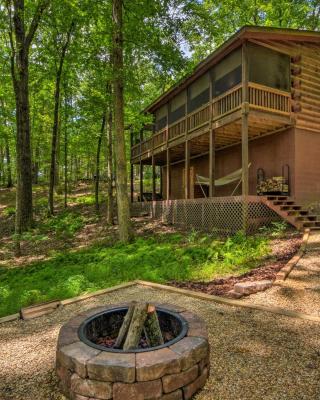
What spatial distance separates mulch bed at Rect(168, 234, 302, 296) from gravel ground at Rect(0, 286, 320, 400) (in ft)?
3.39

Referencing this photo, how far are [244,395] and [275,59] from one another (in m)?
11.9

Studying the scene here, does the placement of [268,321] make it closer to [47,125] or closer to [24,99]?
[24,99]

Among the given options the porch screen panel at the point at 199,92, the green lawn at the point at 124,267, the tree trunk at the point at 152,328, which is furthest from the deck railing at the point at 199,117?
the tree trunk at the point at 152,328

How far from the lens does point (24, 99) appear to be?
13.6 metres

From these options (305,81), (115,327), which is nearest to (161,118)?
(305,81)

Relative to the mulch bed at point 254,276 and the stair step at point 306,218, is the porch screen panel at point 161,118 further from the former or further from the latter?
the mulch bed at point 254,276

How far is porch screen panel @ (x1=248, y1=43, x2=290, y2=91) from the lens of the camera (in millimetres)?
11352

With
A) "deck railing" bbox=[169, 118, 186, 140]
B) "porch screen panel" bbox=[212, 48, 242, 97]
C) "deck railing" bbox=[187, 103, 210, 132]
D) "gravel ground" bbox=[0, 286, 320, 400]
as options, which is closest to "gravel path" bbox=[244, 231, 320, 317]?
"gravel ground" bbox=[0, 286, 320, 400]

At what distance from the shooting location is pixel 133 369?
242 centimetres

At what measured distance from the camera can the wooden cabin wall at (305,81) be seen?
38.3 feet

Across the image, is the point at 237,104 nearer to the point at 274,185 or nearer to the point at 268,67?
the point at 268,67

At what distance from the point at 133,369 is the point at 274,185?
10.7 m

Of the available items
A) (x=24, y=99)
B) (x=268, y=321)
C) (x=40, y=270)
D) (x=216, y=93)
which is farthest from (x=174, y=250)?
(x=24, y=99)

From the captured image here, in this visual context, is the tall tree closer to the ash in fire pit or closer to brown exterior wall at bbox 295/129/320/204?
the ash in fire pit
